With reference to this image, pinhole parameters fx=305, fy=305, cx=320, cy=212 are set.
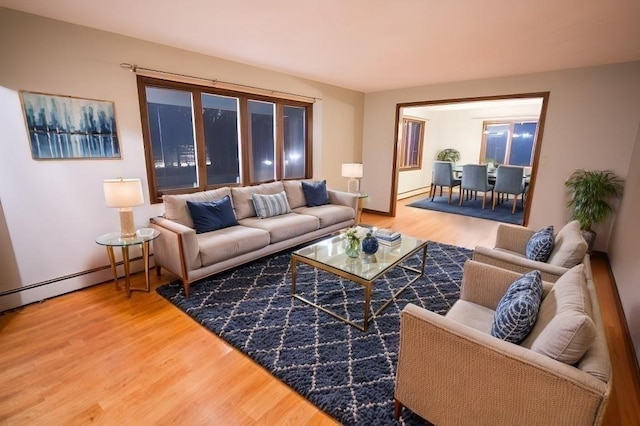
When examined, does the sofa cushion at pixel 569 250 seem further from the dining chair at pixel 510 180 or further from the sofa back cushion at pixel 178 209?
the dining chair at pixel 510 180

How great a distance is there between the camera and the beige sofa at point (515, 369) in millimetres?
1009

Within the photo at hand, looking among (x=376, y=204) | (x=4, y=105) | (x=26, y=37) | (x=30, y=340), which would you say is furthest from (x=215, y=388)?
(x=376, y=204)

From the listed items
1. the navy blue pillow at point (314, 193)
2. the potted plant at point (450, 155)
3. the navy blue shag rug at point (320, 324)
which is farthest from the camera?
the potted plant at point (450, 155)

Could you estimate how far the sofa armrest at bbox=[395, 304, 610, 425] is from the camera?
1.00m

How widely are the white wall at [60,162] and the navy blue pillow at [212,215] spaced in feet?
1.80

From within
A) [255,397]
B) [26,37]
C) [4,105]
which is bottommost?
[255,397]

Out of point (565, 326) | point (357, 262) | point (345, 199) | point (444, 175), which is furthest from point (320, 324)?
point (444, 175)

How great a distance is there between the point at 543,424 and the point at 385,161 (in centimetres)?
478

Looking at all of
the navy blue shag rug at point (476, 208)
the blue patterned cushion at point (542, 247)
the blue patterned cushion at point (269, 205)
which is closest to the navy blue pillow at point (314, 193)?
the blue patterned cushion at point (269, 205)

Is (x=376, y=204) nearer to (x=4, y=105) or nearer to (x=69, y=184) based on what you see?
(x=69, y=184)

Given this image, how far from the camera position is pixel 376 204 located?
5789 mm

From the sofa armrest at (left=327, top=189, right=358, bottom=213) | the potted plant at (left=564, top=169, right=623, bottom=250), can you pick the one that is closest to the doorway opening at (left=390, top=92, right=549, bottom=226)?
the sofa armrest at (left=327, top=189, right=358, bottom=213)

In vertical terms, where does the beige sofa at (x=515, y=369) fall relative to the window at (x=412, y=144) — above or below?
below

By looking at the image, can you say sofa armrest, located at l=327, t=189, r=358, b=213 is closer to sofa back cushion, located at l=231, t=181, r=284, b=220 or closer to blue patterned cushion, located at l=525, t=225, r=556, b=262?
sofa back cushion, located at l=231, t=181, r=284, b=220
